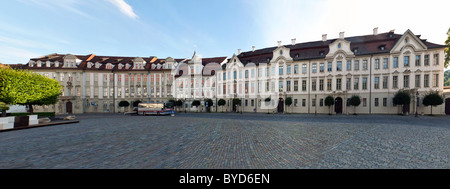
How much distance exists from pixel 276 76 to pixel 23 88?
36.9 meters

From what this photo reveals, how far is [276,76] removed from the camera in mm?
32812

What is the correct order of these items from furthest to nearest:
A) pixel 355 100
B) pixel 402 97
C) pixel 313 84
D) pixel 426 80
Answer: pixel 313 84 < pixel 355 100 < pixel 426 80 < pixel 402 97

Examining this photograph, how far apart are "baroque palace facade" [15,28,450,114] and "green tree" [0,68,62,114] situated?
65.2 feet

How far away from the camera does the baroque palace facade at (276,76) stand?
25891 millimetres

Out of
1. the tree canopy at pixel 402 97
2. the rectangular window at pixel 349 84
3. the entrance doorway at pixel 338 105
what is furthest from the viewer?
the entrance doorway at pixel 338 105

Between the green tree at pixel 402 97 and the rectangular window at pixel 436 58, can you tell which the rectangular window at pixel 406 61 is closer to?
the rectangular window at pixel 436 58

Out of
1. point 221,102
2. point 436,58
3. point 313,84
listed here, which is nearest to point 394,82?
point 436,58

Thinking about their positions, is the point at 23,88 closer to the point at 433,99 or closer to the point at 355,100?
the point at 355,100

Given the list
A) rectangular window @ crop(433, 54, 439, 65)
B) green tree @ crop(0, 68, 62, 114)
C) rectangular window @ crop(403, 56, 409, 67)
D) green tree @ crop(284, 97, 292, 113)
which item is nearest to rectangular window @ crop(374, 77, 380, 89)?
rectangular window @ crop(403, 56, 409, 67)

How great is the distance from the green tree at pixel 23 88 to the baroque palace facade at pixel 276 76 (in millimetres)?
19861

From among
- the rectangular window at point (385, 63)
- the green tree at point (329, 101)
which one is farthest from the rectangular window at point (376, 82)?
the green tree at point (329, 101)

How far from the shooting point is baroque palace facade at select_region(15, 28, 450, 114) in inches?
1019

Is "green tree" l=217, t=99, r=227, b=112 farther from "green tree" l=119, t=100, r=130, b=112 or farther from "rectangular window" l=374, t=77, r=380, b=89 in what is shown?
"rectangular window" l=374, t=77, r=380, b=89
